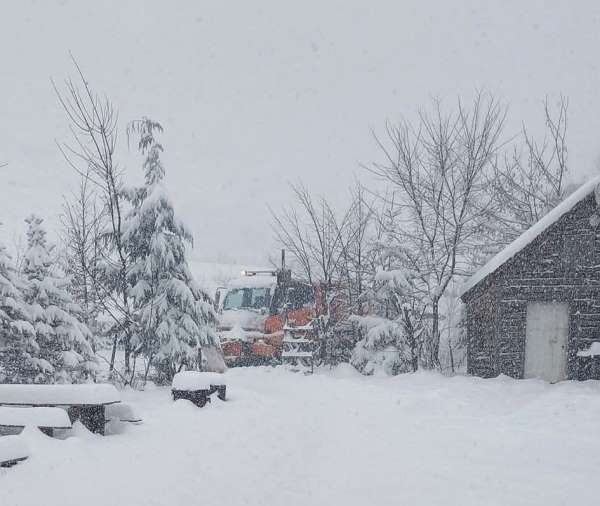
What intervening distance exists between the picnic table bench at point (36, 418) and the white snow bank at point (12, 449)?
542 millimetres

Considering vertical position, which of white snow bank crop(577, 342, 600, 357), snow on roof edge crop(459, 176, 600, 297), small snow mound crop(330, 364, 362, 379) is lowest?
small snow mound crop(330, 364, 362, 379)

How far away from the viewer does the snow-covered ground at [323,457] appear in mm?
4523

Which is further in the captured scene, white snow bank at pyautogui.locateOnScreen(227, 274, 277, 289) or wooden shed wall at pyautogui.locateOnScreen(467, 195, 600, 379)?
white snow bank at pyautogui.locateOnScreen(227, 274, 277, 289)

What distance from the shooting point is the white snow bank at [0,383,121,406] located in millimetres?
5582

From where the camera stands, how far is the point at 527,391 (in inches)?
512

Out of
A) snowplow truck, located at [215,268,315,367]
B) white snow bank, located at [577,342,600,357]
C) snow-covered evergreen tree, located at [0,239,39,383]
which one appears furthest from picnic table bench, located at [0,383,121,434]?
snowplow truck, located at [215,268,315,367]

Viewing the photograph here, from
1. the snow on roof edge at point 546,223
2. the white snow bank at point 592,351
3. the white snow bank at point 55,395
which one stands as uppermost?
the snow on roof edge at point 546,223

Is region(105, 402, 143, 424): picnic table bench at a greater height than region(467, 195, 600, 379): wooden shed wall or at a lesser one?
lesser

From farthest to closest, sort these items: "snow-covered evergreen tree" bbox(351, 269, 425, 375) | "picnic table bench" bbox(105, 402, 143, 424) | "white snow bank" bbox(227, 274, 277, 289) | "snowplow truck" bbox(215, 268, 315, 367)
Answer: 1. "white snow bank" bbox(227, 274, 277, 289)
2. "snowplow truck" bbox(215, 268, 315, 367)
3. "snow-covered evergreen tree" bbox(351, 269, 425, 375)
4. "picnic table bench" bbox(105, 402, 143, 424)

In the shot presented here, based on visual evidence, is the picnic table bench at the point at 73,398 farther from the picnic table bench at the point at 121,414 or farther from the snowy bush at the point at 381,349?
the snowy bush at the point at 381,349

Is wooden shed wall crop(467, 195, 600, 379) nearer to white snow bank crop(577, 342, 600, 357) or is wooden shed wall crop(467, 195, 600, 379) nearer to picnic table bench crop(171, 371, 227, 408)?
white snow bank crop(577, 342, 600, 357)

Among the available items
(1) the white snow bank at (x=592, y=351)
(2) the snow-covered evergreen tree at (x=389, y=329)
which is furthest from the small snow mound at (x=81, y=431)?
(2) the snow-covered evergreen tree at (x=389, y=329)

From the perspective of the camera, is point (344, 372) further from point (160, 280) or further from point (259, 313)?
point (160, 280)

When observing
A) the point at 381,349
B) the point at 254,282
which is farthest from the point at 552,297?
the point at 254,282
